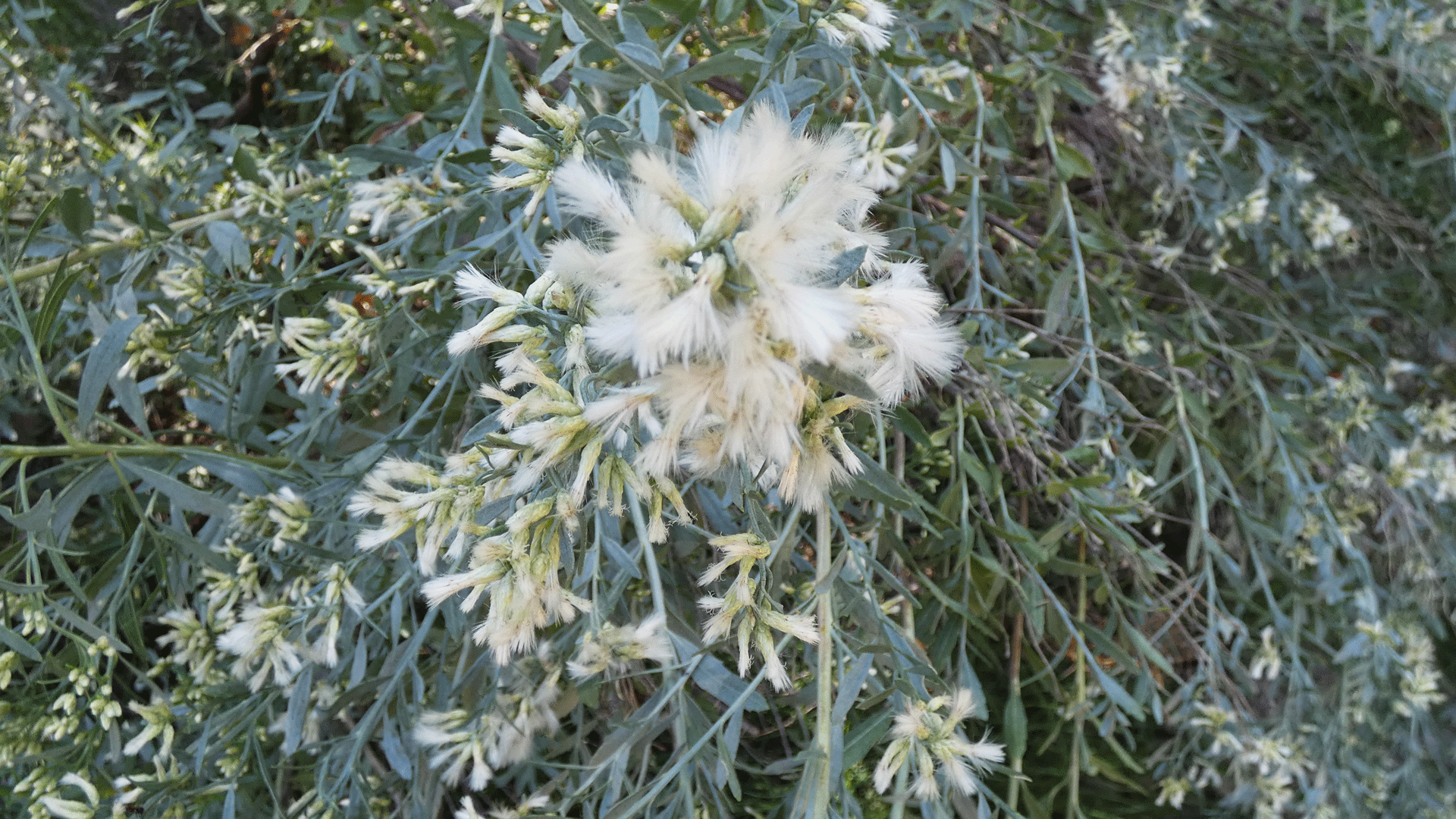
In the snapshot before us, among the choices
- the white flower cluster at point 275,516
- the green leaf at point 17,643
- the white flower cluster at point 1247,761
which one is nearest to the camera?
the green leaf at point 17,643

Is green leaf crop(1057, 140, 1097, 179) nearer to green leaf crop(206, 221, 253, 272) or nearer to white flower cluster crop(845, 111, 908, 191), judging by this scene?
white flower cluster crop(845, 111, 908, 191)

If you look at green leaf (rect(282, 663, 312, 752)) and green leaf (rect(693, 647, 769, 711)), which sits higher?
green leaf (rect(693, 647, 769, 711))

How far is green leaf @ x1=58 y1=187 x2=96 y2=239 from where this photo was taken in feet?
3.45

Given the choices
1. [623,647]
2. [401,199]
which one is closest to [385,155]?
[401,199]

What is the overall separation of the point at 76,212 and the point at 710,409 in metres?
0.99

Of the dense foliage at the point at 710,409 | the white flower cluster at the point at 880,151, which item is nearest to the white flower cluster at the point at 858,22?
the dense foliage at the point at 710,409

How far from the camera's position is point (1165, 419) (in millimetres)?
1723

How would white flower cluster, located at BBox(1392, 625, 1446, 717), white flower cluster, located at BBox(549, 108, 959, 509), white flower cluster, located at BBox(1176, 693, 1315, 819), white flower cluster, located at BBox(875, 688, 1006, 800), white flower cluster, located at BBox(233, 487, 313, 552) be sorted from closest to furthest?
1. white flower cluster, located at BBox(549, 108, 959, 509)
2. white flower cluster, located at BBox(875, 688, 1006, 800)
3. white flower cluster, located at BBox(233, 487, 313, 552)
4. white flower cluster, located at BBox(1176, 693, 1315, 819)
5. white flower cluster, located at BBox(1392, 625, 1446, 717)

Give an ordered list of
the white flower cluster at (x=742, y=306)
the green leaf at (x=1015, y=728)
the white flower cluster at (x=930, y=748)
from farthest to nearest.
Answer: the green leaf at (x=1015, y=728) < the white flower cluster at (x=930, y=748) < the white flower cluster at (x=742, y=306)

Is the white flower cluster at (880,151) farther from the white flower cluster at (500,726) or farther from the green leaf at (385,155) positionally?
the white flower cluster at (500,726)

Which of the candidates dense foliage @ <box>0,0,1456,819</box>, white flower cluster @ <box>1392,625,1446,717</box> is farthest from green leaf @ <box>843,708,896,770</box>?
white flower cluster @ <box>1392,625,1446,717</box>

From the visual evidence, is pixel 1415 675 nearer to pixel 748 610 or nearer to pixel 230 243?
pixel 748 610

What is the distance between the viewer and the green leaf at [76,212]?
1052 mm

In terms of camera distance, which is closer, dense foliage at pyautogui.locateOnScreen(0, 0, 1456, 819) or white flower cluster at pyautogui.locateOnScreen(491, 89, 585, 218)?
dense foliage at pyautogui.locateOnScreen(0, 0, 1456, 819)
